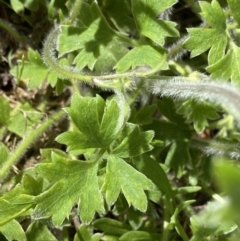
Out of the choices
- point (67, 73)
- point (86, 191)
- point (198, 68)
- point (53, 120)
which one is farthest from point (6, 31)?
point (86, 191)

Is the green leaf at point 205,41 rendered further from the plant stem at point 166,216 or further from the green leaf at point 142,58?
the plant stem at point 166,216

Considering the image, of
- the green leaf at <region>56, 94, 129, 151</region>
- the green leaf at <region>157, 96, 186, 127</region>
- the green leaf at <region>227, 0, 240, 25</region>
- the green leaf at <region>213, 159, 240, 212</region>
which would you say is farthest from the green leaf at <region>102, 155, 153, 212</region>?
the green leaf at <region>213, 159, 240, 212</region>

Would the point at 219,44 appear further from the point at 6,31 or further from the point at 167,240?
the point at 6,31

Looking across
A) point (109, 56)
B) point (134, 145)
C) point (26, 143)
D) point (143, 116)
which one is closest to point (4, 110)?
point (26, 143)

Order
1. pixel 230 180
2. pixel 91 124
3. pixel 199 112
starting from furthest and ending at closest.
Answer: pixel 199 112, pixel 91 124, pixel 230 180

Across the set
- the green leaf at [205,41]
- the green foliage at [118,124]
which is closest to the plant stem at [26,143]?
the green foliage at [118,124]

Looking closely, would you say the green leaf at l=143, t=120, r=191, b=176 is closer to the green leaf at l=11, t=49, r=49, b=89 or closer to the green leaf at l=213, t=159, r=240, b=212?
the green leaf at l=11, t=49, r=49, b=89

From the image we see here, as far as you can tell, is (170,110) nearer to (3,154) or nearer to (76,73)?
(76,73)
